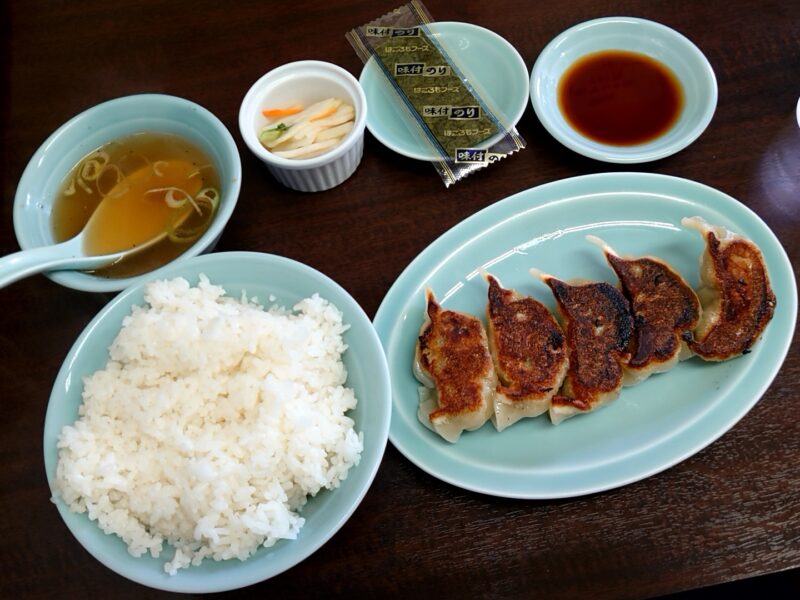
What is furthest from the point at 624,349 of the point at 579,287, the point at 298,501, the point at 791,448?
the point at 298,501

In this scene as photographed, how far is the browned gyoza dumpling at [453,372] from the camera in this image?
5.50 ft

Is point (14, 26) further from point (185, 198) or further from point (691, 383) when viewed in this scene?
point (691, 383)

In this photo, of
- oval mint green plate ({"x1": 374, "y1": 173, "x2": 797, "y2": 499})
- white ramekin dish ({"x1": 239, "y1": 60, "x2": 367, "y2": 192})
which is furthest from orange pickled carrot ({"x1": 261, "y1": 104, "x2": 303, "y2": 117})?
oval mint green plate ({"x1": 374, "y1": 173, "x2": 797, "y2": 499})

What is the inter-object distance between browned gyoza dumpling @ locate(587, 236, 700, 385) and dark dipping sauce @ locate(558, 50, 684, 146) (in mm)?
498

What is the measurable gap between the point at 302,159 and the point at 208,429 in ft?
2.97

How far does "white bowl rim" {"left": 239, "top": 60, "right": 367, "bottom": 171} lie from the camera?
194 centimetres

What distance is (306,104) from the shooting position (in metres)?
2.17

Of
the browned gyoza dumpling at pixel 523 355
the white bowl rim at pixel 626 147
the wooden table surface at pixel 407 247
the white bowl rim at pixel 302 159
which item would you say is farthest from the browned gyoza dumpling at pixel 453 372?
the white bowl rim at pixel 626 147

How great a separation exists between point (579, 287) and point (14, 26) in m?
2.39

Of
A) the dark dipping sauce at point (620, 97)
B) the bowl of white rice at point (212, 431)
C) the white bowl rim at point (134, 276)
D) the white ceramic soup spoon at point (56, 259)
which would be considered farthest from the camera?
the dark dipping sauce at point (620, 97)

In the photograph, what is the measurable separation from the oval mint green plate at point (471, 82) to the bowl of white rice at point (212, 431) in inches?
28.0

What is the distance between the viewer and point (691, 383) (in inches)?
71.0

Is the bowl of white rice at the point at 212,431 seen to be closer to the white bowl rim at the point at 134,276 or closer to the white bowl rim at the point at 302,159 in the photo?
the white bowl rim at the point at 134,276

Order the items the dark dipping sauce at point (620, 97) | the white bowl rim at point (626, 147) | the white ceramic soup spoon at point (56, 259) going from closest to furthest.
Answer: the white ceramic soup spoon at point (56, 259), the white bowl rim at point (626, 147), the dark dipping sauce at point (620, 97)
